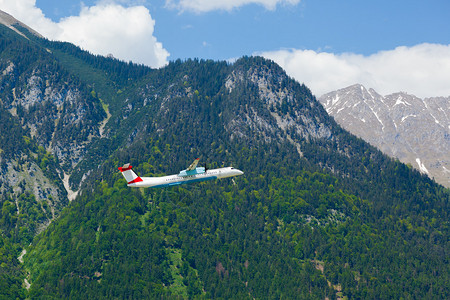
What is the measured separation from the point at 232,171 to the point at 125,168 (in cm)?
3594

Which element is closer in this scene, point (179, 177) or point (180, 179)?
point (179, 177)

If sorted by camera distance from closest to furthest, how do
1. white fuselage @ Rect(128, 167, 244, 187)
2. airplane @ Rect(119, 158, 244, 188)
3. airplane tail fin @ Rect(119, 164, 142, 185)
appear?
airplane @ Rect(119, 158, 244, 188)
white fuselage @ Rect(128, 167, 244, 187)
airplane tail fin @ Rect(119, 164, 142, 185)

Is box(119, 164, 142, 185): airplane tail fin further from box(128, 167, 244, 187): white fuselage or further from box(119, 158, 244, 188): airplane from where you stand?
Answer: box(128, 167, 244, 187): white fuselage

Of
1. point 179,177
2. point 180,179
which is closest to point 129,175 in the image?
point 179,177

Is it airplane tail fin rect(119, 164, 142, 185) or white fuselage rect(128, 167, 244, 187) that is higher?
airplane tail fin rect(119, 164, 142, 185)

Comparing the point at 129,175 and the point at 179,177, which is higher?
the point at 129,175

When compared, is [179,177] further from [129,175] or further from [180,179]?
[129,175]

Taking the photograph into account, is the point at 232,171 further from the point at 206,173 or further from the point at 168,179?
the point at 168,179

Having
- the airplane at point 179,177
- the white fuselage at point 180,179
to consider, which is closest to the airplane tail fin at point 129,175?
the airplane at point 179,177

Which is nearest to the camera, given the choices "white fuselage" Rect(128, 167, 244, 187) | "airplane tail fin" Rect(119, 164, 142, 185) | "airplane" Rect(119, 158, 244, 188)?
"airplane" Rect(119, 158, 244, 188)

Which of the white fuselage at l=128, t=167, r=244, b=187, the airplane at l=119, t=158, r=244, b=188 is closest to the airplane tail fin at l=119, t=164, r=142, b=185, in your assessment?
the airplane at l=119, t=158, r=244, b=188

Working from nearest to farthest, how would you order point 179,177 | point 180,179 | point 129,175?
point 179,177 → point 180,179 → point 129,175

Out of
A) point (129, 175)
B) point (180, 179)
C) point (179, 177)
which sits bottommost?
point (180, 179)

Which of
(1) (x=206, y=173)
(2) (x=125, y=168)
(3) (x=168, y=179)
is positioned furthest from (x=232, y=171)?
(2) (x=125, y=168)
